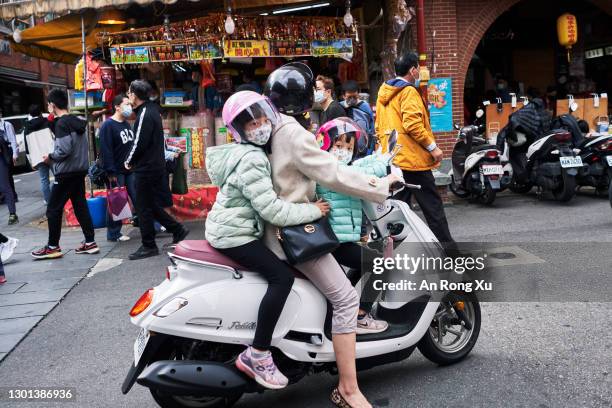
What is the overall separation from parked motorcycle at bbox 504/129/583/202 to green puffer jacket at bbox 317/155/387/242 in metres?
6.42

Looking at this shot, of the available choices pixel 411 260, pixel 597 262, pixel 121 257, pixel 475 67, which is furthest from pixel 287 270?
pixel 475 67

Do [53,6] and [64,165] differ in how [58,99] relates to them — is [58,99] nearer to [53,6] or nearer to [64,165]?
[64,165]

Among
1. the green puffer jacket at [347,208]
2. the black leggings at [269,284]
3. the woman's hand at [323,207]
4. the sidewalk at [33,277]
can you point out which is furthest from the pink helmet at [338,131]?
the sidewalk at [33,277]

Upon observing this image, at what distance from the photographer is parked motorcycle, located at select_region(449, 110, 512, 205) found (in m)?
9.41

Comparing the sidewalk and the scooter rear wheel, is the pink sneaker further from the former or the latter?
the sidewalk

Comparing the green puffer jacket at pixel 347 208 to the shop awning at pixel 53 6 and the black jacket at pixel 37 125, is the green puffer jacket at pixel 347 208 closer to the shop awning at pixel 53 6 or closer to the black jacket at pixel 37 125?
the shop awning at pixel 53 6

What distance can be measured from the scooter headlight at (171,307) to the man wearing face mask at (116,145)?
530cm

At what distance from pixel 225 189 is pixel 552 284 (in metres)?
3.50

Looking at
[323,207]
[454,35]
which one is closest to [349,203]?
[323,207]

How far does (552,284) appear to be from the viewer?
5.53m

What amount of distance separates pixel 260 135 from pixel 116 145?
5.54 meters

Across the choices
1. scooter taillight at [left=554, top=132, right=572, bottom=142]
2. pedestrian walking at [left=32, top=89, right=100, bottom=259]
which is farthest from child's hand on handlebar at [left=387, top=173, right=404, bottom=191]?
scooter taillight at [left=554, top=132, right=572, bottom=142]

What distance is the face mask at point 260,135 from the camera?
3225 millimetres

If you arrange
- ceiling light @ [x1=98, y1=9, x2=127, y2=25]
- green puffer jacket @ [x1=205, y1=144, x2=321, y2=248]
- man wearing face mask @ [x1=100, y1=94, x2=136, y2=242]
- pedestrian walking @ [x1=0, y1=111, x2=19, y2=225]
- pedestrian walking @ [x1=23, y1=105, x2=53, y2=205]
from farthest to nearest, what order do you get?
ceiling light @ [x1=98, y1=9, x2=127, y2=25], pedestrian walking @ [x1=0, y1=111, x2=19, y2=225], pedestrian walking @ [x1=23, y1=105, x2=53, y2=205], man wearing face mask @ [x1=100, y1=94, x2=136, y2=242], green puffer jacket @ [x1=205, y1=144, x2=321, y2=248]
